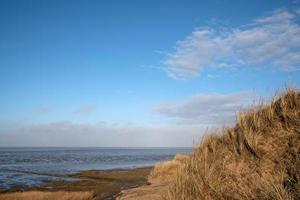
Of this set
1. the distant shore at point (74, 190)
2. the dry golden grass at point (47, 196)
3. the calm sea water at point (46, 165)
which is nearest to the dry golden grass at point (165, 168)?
the distant shore at point (74, 190)

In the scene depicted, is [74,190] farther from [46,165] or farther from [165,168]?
[46,165]

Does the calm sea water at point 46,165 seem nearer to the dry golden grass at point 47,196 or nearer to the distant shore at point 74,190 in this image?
the distant shore at point 74,190

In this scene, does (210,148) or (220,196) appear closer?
(220,196)

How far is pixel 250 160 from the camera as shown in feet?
25.3

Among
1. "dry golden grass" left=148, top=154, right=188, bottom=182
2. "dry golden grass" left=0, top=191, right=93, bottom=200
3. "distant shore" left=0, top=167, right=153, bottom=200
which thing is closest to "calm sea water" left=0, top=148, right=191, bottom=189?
"distant shore" left=0, top=167, right=153, bottom=200

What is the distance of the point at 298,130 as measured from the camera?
7746 millimetres

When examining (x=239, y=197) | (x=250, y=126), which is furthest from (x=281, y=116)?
(x=239, y=197)

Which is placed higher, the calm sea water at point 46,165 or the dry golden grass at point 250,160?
the dry golden grass at point 250,160

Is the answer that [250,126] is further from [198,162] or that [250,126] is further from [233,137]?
[198,162]

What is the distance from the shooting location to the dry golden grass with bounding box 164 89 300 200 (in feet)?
21.3

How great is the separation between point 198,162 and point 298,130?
2.33 metres

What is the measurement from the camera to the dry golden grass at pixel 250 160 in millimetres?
6492

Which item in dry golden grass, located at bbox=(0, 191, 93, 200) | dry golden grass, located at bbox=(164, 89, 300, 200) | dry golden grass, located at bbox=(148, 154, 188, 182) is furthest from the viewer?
dry golden grass, located at bbox=(148, 154, 188, 182)

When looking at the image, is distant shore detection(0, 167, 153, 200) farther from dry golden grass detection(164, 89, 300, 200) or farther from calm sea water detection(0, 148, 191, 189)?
dry golden grass detection(164, 89, 300, 200)
